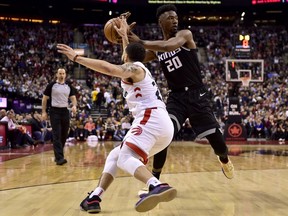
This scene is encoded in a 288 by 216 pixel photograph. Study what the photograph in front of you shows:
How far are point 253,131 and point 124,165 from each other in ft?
52.2

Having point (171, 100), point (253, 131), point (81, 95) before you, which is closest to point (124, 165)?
point (171, 100)

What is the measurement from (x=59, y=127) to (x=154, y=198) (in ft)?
15.6

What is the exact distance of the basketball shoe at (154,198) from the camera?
9.95ft

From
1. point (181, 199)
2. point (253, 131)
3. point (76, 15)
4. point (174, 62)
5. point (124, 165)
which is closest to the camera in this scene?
point (124, 165)

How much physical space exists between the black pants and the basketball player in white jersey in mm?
3940

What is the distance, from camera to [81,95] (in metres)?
21.1

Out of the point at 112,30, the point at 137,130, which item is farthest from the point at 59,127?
the point at 137,130

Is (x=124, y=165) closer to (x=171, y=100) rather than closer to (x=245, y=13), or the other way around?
(x=171, y=100)

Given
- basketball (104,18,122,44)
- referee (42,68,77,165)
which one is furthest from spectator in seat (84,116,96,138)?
basketball (104,18,122,44)

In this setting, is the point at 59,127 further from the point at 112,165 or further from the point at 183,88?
the point at 112,165

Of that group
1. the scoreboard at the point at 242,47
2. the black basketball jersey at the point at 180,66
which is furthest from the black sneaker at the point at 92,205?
the scoreboard at the point at 242,47

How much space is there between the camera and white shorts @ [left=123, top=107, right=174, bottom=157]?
3.43m

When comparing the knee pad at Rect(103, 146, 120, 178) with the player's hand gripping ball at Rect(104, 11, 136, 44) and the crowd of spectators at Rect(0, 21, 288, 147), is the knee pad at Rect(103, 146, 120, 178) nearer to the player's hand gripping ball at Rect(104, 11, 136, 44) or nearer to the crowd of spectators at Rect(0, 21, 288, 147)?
the player's hand gripping ball at Rect(104, 11, 136, 44)

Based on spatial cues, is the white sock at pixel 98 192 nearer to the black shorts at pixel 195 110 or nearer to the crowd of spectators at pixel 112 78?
the black shorts at pixel 195 110
